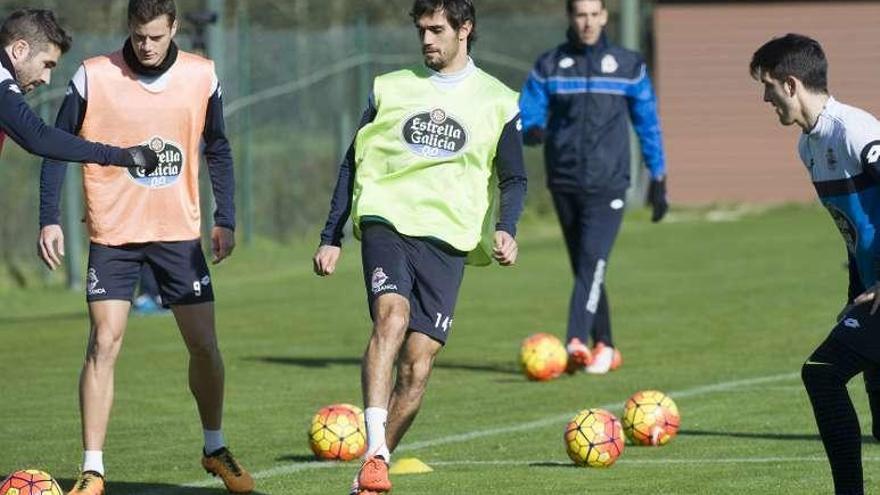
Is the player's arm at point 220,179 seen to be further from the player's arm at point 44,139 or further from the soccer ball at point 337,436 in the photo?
the soccer ball at point 337,436

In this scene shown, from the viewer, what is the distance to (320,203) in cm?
2597

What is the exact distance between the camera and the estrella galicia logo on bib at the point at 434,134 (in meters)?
8.88

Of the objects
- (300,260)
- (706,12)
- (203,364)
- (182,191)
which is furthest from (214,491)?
(706,12)

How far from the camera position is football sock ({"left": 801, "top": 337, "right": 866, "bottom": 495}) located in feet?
25.8

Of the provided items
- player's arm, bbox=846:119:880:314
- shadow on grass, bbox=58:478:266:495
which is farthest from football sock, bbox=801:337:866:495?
shadow on grass, bbox=58:478:266:495

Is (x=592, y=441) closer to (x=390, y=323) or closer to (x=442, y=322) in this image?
(x=442, y=322)

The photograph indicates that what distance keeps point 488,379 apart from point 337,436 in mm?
3718

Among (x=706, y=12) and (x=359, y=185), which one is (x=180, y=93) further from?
(x=706, y=12)

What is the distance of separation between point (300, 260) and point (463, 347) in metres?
8.28

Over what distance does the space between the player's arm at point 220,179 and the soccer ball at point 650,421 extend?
2595mm

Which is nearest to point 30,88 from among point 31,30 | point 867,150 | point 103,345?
point 31,30

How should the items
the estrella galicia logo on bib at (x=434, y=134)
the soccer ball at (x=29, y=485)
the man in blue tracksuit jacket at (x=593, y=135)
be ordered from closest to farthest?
1. the soccer ball at (x=29, y=485)
2. the estrella galicia logo on bib at (x=434, y=134)
3. the man in blue tracksuit jacket at (x=593, y=135)

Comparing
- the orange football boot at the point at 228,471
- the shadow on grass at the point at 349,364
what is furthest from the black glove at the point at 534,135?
the orange football boot at the point at 228,471

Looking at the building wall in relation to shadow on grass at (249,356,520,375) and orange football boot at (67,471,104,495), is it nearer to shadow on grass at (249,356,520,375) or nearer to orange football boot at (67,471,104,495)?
shadow on grass at (249,356,520,375)
